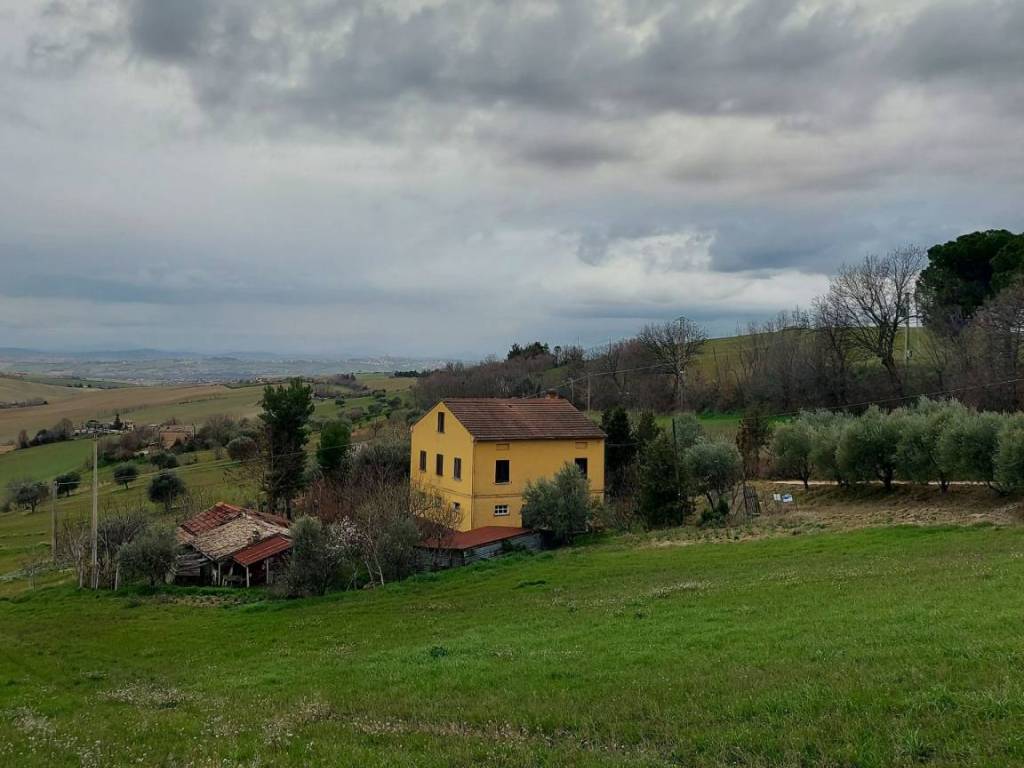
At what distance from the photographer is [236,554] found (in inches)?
1483

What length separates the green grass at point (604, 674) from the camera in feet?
27.5

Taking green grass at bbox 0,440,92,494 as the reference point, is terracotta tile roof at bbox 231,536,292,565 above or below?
above

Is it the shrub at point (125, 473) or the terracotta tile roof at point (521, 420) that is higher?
the terracotta tile roof at point (521, 420)

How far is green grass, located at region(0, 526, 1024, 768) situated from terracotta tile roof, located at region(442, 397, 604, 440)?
60.8 feet

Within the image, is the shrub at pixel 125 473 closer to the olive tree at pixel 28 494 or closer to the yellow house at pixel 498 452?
the olive tree at pixel 28 494

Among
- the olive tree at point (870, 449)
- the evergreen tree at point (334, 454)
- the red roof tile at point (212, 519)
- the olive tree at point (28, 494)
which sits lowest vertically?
the olive tree at point (28, 494)

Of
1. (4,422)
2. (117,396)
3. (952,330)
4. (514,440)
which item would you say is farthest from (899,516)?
(117,396)

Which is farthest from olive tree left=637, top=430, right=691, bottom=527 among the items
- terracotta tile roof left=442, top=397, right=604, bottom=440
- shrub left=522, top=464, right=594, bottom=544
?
terracotta tile roof left=442, top=397, right=604, bottom=440

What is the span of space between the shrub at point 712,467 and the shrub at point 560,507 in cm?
691

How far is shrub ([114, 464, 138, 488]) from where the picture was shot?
75.7m

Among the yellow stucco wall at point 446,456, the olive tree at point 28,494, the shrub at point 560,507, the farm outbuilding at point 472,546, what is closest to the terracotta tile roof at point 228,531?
the farm outbuilding at point 472,546

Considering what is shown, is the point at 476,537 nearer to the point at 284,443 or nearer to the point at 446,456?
the point at 446,456

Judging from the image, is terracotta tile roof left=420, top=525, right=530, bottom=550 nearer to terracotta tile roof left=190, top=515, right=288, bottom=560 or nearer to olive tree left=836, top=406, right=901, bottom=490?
terracotta tile roof left=190, top=515, right=288, bottom=560

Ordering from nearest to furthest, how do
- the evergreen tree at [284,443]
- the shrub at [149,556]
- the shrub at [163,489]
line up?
the shrub at [149,556] < the evergreen tree at [284,443] < the shrub at [163,489]
